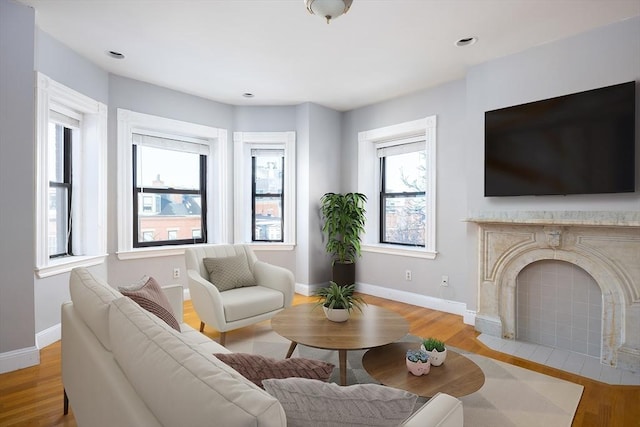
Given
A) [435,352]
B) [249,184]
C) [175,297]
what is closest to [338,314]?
[435,352]

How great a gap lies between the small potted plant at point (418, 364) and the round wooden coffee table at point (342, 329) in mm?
270

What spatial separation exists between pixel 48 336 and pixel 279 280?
2.10 meters

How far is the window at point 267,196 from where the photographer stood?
515 cm

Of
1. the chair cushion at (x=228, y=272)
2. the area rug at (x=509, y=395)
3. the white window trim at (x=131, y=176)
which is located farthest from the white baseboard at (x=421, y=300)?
the white window trim at (x=131, y=176)

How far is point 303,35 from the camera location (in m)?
2.95

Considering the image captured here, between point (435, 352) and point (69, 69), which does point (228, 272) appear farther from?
point (69, 69)

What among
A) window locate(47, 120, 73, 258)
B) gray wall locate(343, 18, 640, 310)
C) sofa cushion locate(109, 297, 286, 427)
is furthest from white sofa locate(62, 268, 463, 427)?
gray wall locate(343, 18, 640, 310)

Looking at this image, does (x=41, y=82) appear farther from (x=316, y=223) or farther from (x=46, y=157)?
(x=316, y=223)

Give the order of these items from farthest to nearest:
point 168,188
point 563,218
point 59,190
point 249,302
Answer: point 168,188 < point 59,190 < point 249,302 < point 563,218

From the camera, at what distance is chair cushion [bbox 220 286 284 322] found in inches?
115

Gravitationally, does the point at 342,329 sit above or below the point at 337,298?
below

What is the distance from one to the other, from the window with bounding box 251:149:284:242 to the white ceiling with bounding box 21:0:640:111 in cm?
130

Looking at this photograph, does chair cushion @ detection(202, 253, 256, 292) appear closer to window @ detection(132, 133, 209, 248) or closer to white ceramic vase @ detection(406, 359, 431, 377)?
window @ detection(132, 133, 209, 248)

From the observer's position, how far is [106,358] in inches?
48.4
